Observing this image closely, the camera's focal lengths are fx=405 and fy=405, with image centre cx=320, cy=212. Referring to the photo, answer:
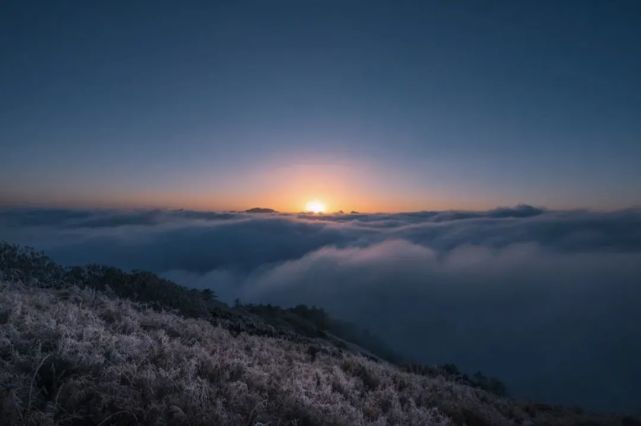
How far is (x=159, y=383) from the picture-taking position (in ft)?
19.5

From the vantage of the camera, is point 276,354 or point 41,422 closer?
point 41,422

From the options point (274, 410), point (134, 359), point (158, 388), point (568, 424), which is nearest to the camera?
point (158, 388)

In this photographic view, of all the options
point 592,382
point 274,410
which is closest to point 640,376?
point 592,382

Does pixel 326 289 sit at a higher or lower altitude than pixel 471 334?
higher

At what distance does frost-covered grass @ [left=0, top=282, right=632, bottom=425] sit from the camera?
16.6 feet

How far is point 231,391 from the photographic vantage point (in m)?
6.46

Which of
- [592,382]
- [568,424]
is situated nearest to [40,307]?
[568,424]

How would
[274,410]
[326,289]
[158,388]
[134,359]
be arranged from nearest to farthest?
[158,388] < [274,410] < [134,359] < [326,289]

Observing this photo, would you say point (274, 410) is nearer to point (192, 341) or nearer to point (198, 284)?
point (192, 341)

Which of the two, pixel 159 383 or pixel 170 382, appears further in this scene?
pixel 170 382

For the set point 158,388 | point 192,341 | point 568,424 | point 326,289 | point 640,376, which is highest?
point 158,388

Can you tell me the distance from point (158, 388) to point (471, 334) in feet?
684

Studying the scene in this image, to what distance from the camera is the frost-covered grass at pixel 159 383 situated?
507 cm

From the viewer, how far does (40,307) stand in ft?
31.7
